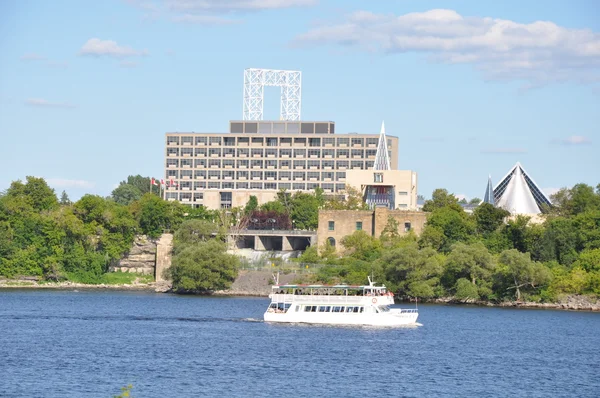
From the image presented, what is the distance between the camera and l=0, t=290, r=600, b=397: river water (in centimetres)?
6075

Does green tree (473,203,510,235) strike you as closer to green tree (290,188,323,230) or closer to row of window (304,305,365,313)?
green tree (290,188,323,230)

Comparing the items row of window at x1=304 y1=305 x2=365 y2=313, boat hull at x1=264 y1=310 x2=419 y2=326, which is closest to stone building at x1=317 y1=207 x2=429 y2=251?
Result: row of window at x1=304 y1=305 x2=365 y2=313

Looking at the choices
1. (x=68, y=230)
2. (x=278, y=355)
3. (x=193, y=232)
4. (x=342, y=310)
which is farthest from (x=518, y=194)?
(x=278, y=355)

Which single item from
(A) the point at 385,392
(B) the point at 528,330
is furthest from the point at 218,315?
(A) the point at 385,392

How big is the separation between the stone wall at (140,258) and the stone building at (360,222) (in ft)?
79.1

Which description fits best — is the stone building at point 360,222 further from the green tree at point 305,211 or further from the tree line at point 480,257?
the green tree at point 305,211

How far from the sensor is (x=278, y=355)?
72.9 m

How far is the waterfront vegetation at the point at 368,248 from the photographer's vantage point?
399 feet

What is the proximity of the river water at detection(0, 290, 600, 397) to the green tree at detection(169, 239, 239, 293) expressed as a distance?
856 inches

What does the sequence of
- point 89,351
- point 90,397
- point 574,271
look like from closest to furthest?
point 90,397, point 89,351, point 574,271

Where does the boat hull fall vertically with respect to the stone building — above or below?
below

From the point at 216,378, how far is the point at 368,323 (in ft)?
109

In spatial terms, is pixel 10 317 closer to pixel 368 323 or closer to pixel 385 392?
pixel 368 323

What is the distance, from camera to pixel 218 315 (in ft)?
333
